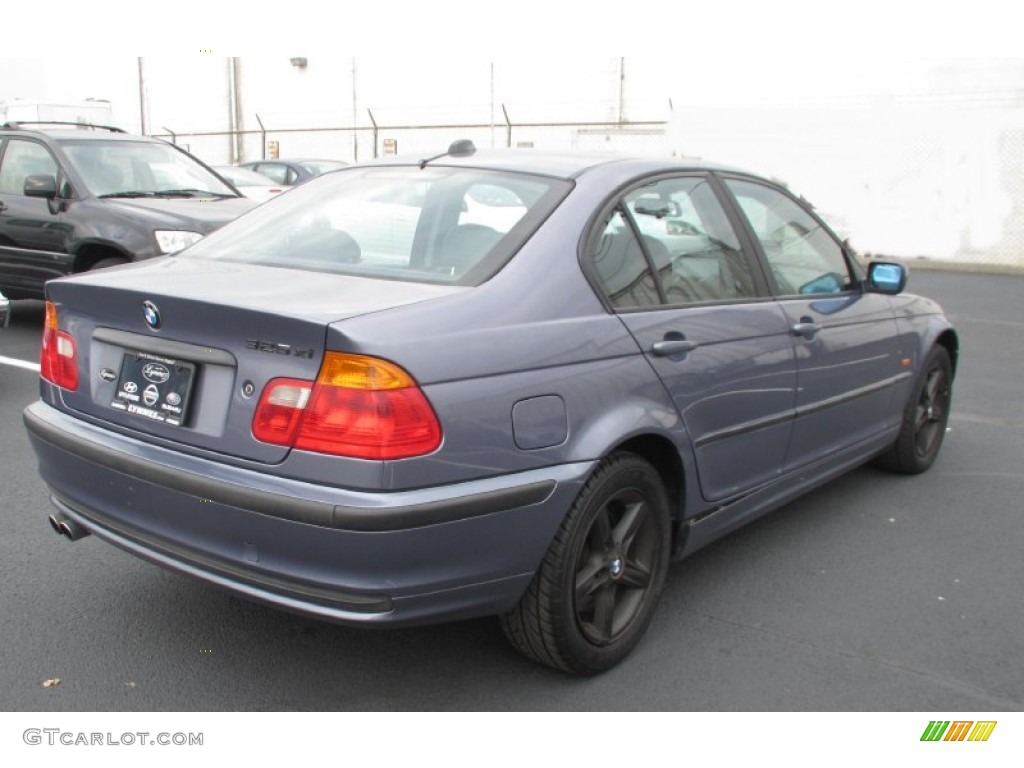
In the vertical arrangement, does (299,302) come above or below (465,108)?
below

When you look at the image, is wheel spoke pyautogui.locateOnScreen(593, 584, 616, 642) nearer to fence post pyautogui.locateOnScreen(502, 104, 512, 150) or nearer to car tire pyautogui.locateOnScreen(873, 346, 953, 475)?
car tire pyautogui.locateOnScreen(873, 346, 953, 475)

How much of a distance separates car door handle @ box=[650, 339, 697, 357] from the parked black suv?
4915 mm

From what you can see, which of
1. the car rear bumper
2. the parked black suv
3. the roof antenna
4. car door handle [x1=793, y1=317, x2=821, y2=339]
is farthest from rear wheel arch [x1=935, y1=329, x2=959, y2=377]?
the parked black suv

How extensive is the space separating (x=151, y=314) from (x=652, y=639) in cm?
190

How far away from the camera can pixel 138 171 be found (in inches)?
326

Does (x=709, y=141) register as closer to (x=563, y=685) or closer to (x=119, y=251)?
(x=119, y=251)

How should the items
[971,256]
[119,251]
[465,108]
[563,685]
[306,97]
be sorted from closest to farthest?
[563,685] → [119,251] → [971,256] → [465,108] → [306,97]

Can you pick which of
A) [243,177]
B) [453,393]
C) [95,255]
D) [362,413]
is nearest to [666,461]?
[453,393]

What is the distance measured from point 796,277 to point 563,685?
200cm

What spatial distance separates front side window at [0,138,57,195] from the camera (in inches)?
321

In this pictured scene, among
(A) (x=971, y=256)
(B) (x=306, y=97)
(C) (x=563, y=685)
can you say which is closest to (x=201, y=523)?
(C) (x=563, y=685)

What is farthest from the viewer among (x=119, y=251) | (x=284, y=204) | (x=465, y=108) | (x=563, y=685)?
(x=465, y=108)

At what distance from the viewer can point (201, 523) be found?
8.62ft
